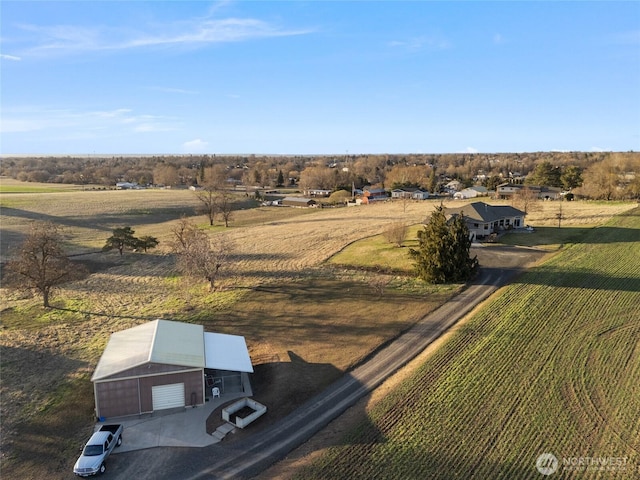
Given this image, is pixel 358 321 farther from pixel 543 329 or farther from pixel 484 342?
pixel 543 329

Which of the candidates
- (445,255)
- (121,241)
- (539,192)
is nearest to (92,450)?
(445,255)

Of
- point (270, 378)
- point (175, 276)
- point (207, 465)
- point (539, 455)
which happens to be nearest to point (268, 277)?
point (175, 276)

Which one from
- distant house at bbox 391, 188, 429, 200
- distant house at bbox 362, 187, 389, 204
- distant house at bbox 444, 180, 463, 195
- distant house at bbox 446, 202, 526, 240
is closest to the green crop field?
distant house at bbox 446, 202, 526, 240

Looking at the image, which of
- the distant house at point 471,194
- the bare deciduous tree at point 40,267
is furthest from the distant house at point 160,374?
the distant house at point 471,194

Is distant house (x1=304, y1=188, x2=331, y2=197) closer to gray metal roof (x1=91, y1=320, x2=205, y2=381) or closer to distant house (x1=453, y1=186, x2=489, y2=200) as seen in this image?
distant house (x1=453, y1=186, x2=489, y2=200)

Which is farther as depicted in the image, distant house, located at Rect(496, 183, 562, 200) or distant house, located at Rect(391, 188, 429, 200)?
distant house, located at Rect(391, 188, 429, 200)

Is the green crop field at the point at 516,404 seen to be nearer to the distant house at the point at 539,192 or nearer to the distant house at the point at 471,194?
the distant house at the point at 539,192

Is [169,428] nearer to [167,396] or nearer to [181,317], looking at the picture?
[167,396]
